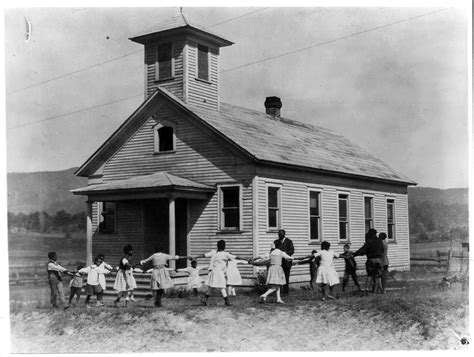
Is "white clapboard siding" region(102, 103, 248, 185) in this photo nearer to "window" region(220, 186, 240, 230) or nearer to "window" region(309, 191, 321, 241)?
"window" region(220, 186, 240, 230)

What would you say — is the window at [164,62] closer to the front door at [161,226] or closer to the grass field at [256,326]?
the front door at [161,226]

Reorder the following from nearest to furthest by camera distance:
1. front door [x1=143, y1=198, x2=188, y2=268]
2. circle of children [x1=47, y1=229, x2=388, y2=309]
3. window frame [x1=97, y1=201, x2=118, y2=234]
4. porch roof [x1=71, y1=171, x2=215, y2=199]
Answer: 1. circle of children [x1=47, y1=229, x2=388, y2=309]
2. porch roof [x1=71, y1=171, x2=215, y2=199]
3. front door [x1=143, y1=198, x2=188, y2=268]
4. window frame [x1=97, y1=201, x2=118, y2=234]

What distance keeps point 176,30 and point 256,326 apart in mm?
12885

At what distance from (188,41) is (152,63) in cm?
176

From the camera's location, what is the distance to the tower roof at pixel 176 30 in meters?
23.2

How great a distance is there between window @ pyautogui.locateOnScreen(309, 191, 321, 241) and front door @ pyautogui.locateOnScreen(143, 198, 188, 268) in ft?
15.6

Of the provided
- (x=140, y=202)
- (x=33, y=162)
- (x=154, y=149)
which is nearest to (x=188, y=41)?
(x=154, y=149)

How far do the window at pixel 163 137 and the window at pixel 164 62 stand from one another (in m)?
2.03

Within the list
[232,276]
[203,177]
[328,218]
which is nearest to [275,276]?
[232,276]

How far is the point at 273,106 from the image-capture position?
29.4 meters

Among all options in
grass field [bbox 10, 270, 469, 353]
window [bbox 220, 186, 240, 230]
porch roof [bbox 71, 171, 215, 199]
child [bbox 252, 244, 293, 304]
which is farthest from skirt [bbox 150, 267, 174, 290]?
window [bbox 220, 186, 240, 230]

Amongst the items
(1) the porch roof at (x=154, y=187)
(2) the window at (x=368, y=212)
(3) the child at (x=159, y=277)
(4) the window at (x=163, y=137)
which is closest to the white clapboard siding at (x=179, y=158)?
(4) the window at (x=163, y=137)

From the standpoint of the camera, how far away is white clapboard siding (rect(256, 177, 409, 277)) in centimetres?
2112

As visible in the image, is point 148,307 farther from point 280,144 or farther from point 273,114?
point 273,114
